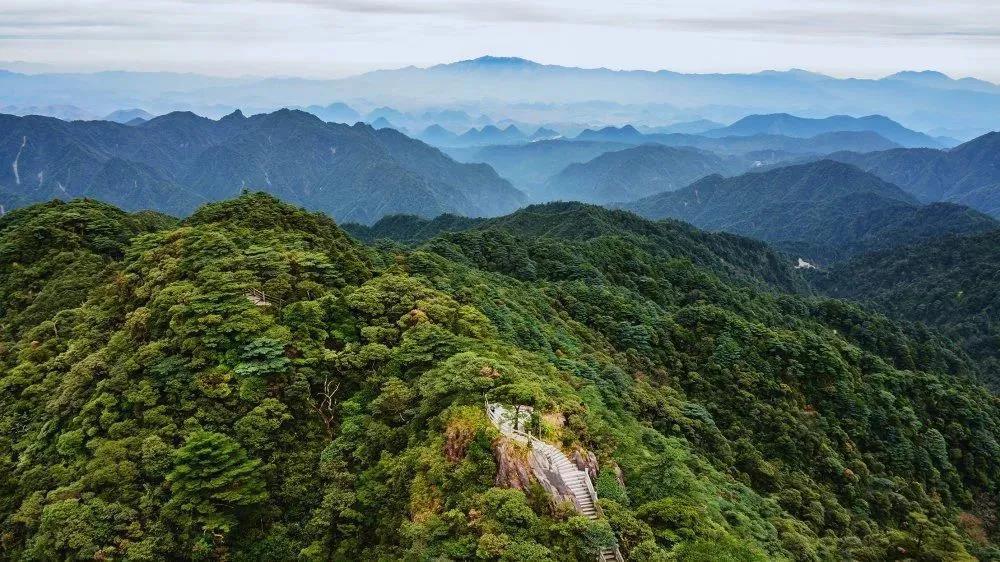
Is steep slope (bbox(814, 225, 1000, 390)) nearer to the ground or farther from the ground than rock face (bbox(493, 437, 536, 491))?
nearer to the ground

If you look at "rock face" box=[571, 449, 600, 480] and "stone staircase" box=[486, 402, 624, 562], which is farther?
"rock face" box=[571, 449, 600, 480]

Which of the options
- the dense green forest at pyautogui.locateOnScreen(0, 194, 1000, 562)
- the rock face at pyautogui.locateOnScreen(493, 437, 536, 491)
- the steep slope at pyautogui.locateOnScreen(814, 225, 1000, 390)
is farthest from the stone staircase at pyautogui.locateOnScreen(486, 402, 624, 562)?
the steep slope at pyautogui.locateOnScreen(814, 225, 1000, 390)

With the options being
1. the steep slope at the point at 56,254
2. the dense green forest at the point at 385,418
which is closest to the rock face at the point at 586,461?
the dense green forest at the point at 385,418

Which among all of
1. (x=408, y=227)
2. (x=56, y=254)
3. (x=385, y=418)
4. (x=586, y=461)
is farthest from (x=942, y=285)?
(x=56, y=254)

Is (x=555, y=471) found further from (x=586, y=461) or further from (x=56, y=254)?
(x=56, y=254)

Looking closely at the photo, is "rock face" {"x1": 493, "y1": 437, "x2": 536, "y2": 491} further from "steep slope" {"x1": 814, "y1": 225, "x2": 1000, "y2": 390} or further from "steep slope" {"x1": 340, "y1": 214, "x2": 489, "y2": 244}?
"steep slope" {"x1": 340, "y1": 214, "x2": 489, "y2": 244}

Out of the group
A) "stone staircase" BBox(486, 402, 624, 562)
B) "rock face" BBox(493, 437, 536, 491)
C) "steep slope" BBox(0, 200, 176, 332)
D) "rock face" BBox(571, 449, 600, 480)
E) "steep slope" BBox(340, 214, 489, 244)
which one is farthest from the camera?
"steep slope" BBox(340, 214, 489, 244)
